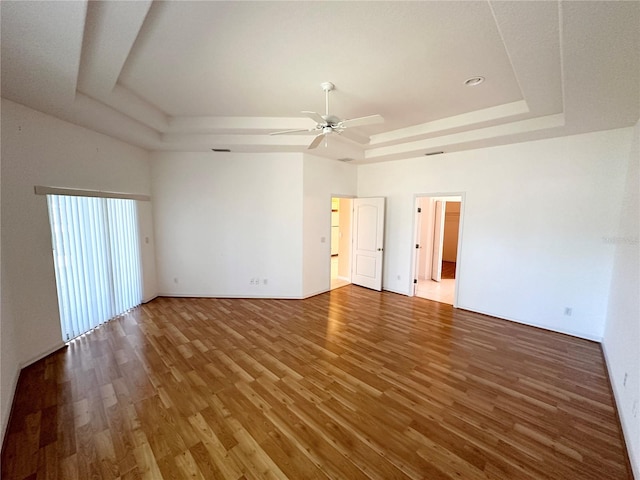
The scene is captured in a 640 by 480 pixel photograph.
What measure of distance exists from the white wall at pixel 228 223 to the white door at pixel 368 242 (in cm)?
174

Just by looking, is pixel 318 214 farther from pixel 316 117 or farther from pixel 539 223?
pixel 539 223

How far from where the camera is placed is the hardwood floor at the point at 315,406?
5.79 feet

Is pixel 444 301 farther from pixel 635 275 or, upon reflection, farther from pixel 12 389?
pixel 12 389

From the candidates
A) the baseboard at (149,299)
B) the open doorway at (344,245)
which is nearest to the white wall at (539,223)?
the open doorway at (344,245)

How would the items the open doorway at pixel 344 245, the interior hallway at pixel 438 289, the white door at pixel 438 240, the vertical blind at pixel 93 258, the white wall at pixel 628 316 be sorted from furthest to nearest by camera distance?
the white door at pixel 438 240, the open doorway at pixel 344 245, the interior hallway at pixel 438 289, the vertical blind at pixel 93 258, the white wall at pixel 628 316

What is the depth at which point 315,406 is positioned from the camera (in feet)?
7.49

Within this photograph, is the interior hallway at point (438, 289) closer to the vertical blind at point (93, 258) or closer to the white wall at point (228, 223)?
the white wall at point (228, 223)

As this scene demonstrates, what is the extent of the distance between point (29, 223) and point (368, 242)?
210 inches

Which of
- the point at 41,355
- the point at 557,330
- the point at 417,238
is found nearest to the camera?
the point at 41,355

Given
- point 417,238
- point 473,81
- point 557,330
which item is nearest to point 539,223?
point 557,330

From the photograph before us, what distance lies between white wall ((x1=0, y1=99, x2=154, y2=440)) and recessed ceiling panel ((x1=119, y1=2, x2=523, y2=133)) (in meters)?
1.15

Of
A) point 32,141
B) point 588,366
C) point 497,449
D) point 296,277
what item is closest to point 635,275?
point 588,366

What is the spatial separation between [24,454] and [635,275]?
5108mm

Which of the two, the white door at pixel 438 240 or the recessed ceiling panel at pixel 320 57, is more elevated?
the recessed ceiling panel at pixel 320 57
